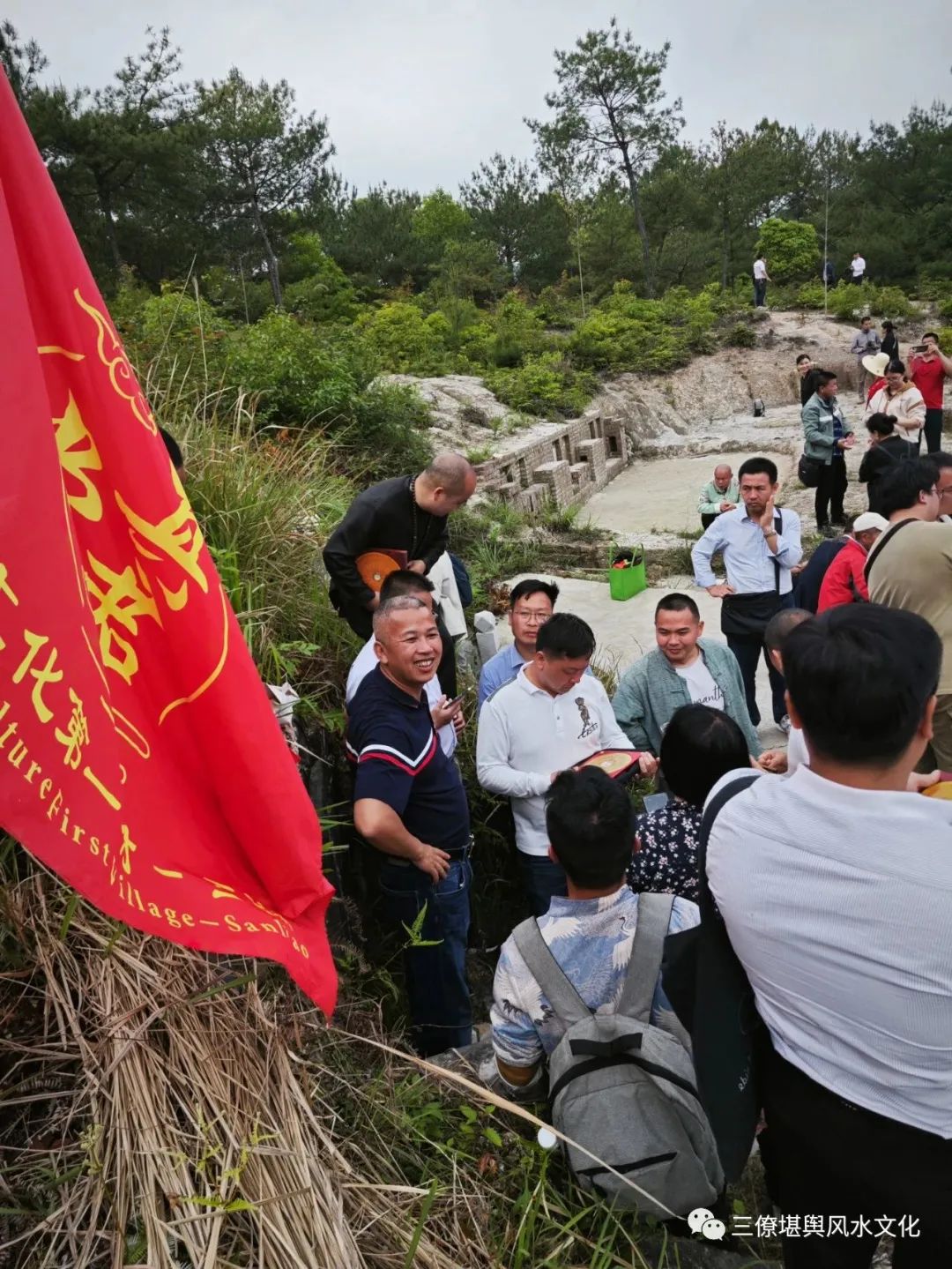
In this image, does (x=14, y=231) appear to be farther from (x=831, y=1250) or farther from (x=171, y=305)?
(x=171, y=305)

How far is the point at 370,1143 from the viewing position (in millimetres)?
1906

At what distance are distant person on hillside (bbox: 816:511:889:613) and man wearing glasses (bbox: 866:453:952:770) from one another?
0.84 metres

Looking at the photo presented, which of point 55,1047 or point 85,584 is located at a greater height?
point 85,584

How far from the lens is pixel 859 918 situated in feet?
4.18

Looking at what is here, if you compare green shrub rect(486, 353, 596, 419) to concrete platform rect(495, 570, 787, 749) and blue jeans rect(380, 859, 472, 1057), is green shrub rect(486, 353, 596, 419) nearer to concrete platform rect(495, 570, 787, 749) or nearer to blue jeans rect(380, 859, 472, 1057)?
concrete platform rect(495, 570, 787, 749)

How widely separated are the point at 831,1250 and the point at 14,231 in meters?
2.26

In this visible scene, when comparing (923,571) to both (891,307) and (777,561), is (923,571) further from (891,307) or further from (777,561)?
(891,307)

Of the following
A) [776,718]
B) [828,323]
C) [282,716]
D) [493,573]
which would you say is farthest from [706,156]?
[282,716]

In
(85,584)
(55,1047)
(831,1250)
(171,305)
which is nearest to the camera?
(85,584)

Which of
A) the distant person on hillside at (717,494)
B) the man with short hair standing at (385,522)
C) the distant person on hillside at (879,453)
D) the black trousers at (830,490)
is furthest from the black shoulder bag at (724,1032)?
the black trousers at (830,490)

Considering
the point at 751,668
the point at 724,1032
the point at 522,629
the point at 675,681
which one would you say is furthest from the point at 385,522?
the point at 724,1032

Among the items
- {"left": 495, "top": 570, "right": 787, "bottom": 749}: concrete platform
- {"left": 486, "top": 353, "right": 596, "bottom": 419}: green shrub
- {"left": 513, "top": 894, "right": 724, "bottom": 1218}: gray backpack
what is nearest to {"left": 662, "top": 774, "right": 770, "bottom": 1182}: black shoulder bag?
{"left": 513, "top": 894, "right": 724, "bottom": 1218}: gray backpack

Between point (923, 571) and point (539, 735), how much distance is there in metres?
1.51

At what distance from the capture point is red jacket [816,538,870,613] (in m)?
4.10
